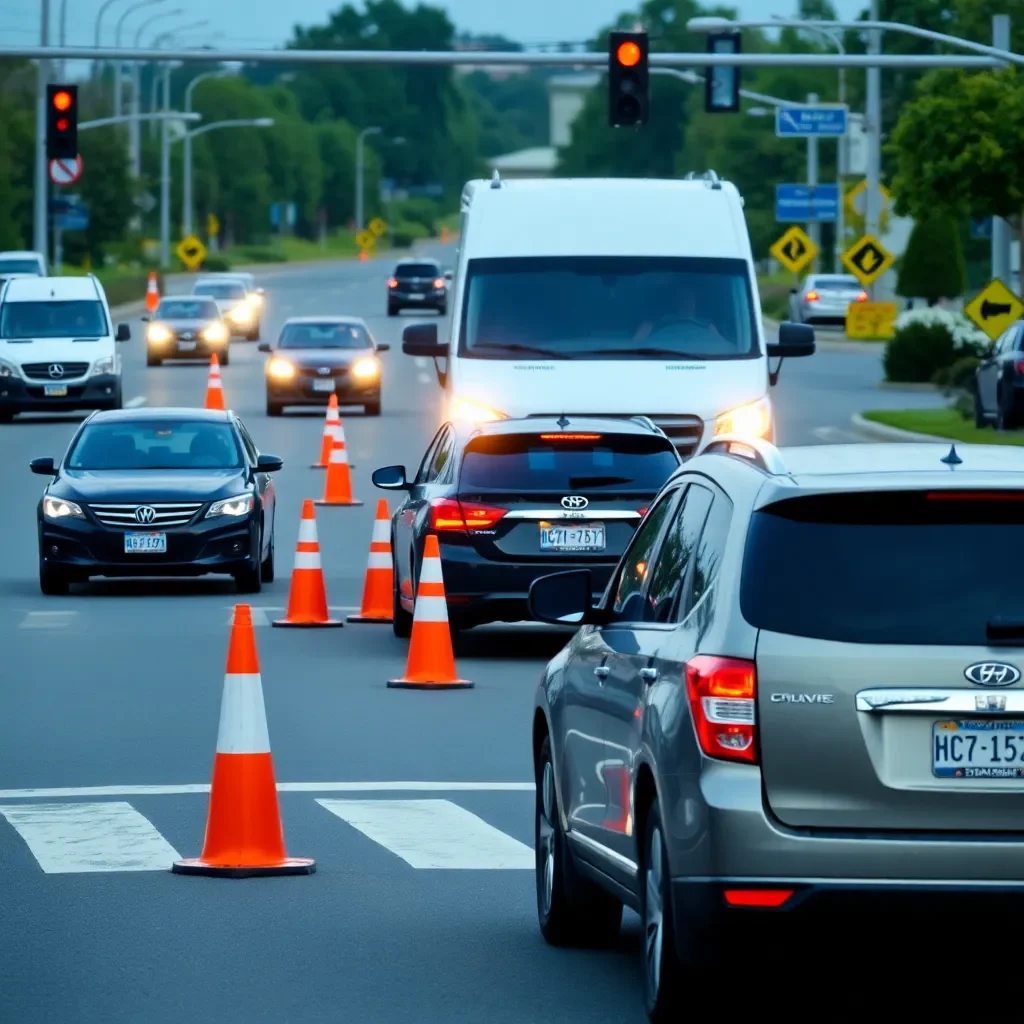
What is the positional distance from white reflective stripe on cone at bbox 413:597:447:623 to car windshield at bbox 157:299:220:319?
44.9 meters

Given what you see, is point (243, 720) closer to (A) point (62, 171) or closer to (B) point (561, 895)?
(B) point (561, 895)

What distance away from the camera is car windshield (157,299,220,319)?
60.7 m

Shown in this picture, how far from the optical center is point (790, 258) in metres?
74.8

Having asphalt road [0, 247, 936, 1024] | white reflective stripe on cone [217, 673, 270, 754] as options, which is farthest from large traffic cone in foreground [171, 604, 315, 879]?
asphalt road [0, 247, 936, 1024]

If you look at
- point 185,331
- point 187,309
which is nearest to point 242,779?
point 185,331

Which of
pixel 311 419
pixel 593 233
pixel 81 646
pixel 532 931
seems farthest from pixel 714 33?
pixel 532 931

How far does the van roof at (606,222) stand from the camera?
2439cm

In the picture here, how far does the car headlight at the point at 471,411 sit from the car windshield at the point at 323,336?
22.9 metres

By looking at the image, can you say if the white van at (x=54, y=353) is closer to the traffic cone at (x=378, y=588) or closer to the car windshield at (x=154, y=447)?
the car windshield at (x=154, y=447)

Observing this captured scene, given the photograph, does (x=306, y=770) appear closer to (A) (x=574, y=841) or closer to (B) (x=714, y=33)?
(A) (x=574, y=841)

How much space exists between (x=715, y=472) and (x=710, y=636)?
803mm

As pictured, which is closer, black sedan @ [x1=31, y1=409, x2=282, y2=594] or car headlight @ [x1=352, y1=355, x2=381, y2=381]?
black sedan @ [x1=31, y1=409, x2=282, y2=594]

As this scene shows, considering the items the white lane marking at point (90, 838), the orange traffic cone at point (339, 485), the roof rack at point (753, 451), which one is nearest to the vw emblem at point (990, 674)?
the roof rack at point (753, 451)

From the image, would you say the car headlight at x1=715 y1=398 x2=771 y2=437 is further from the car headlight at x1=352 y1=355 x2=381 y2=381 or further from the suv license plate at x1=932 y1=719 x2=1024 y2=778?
the car headlight at x1=352 y1=355 x2=381 y2=381
